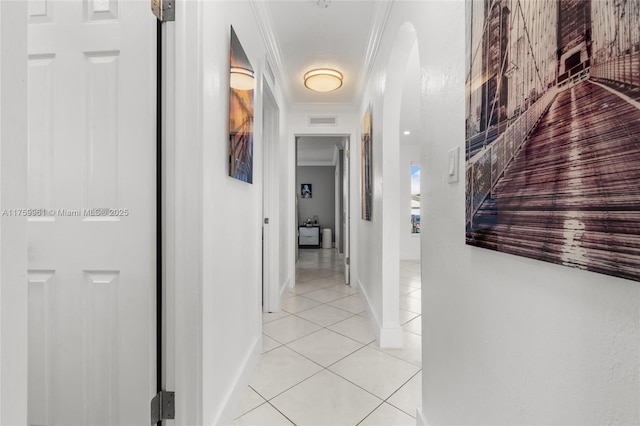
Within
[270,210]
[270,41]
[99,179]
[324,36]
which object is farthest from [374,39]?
[99,179]

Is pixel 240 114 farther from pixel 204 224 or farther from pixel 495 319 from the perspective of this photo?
pixel 495 319

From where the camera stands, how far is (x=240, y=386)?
168 centimetres

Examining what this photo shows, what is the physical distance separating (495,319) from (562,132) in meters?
0.52

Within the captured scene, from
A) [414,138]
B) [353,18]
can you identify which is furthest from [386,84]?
[414,138]

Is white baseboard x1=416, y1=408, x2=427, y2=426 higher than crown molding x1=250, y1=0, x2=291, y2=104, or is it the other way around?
crown molding x1=250, y1=0, x2=291, y2=104

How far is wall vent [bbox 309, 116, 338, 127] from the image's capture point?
4.14 metres

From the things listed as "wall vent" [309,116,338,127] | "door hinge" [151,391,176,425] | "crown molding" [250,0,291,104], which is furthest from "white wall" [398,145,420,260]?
"door hinge" [151,391,176,425]

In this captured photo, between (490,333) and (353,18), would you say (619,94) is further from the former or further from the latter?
(353,18)

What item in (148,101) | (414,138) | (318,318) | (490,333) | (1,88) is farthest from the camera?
(414,138)

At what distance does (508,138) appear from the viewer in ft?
2.28

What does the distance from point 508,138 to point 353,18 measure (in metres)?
2.08

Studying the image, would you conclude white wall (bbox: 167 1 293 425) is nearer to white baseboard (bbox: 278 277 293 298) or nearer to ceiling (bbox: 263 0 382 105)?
ceiling (bbox: 263 0 382 105)

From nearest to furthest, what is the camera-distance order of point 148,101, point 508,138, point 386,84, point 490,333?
point 508,138
point 490,333
point 148,101
point 386,84

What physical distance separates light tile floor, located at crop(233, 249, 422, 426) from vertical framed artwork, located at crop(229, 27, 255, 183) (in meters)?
1.28
